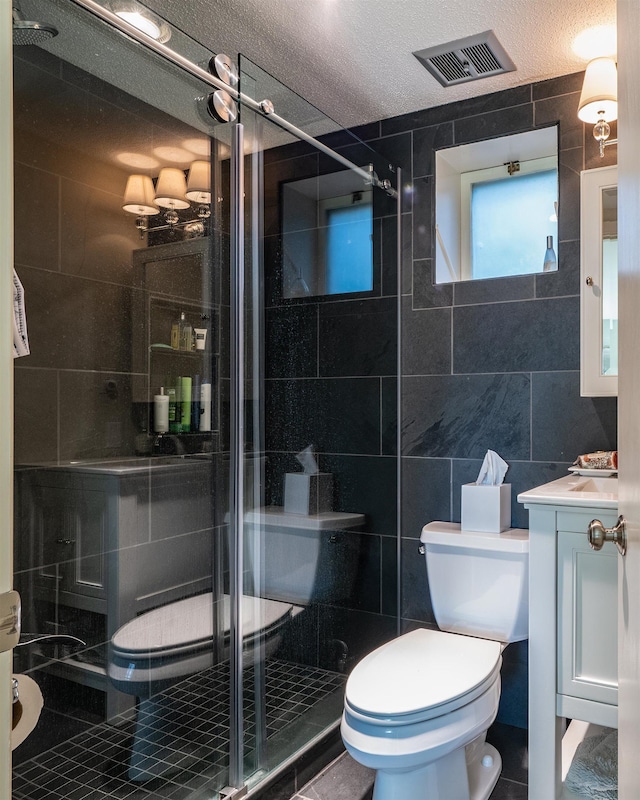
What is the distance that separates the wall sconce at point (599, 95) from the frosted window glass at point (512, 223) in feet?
0.87

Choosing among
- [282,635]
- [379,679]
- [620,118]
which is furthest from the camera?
[282,635]

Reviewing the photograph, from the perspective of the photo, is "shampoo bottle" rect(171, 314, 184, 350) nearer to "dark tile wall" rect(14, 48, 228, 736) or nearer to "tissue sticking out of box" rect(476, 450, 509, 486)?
"dark tile wall" rect(14, 48, 228, 736)

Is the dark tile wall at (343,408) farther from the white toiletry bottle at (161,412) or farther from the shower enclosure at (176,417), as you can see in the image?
the white toiletry bottle at (161,412)

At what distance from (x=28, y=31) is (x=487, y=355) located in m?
1.63

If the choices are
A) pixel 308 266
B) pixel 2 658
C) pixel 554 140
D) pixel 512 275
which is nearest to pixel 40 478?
pixel 2 658

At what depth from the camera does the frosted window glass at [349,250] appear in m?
2.10

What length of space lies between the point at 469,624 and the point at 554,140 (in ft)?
Answer: 5.34

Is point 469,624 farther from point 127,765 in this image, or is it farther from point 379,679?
point 127,765

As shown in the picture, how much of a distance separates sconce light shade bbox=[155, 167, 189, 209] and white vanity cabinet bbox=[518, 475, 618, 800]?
3.66ft

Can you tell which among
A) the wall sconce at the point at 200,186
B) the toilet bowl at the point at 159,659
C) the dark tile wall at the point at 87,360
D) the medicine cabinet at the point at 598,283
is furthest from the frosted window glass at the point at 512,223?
the toilet bowl at the point at 159,659

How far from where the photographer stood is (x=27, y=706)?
1.10 metres

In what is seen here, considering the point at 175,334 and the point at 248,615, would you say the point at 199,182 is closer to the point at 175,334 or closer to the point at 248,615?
the point at 175,334

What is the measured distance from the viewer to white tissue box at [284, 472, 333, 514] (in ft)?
6.18

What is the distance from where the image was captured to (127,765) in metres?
1.35
